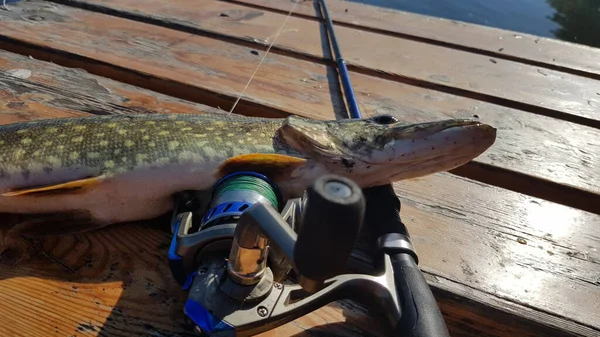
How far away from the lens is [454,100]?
104 inches

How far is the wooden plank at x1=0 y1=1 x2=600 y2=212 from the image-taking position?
6.65ft

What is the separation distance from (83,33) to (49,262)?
80.7 inches

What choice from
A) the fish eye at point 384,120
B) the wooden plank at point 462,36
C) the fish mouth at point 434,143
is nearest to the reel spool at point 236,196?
the fish mouth at point 434,143

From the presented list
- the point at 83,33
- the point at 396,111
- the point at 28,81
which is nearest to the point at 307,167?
the point at 396,111

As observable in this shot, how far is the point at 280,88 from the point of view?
256 centimetres

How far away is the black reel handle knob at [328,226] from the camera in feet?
2.15

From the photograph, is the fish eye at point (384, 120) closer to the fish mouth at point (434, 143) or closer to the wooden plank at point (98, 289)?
the fish mouth at point (434, 143)

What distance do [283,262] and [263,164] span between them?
1.46 feet

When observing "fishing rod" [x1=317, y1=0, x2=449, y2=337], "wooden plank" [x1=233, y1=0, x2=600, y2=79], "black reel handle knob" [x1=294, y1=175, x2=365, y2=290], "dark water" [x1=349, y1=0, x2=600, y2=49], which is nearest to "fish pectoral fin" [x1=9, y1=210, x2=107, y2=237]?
"fishing rod" [x1=317, y1=0, x2=449, y2=337]

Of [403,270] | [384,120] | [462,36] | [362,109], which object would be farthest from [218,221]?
[462,36]

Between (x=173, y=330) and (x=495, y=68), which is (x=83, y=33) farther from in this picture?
(x=495, y=68)

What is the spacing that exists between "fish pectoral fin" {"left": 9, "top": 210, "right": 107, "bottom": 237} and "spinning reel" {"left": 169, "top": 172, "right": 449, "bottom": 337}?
33 cm

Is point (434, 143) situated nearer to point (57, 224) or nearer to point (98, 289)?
point (98, 289)

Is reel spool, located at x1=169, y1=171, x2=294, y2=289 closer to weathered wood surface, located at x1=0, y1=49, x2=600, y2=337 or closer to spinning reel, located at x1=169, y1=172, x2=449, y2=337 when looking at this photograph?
spinning reel, located at x1=169, y1=172, x2=449, y2=337
